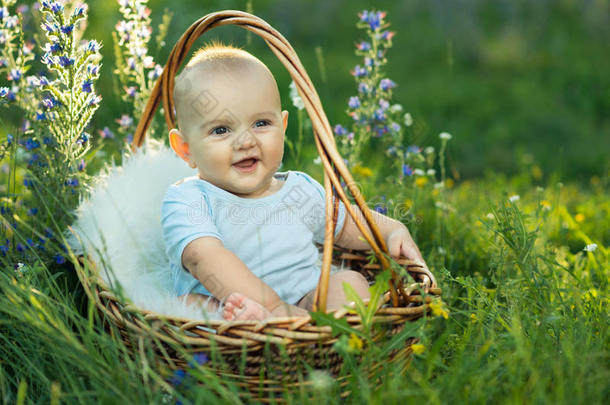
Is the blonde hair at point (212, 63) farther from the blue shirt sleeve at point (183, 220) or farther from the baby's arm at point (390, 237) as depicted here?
the baby's arm at point (390, 237)

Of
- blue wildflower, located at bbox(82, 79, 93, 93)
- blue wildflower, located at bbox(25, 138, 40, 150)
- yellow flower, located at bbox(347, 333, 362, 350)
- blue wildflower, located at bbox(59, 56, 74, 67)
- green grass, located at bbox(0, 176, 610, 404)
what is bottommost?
green grass, located at bbox(0, 176, 610, 404)

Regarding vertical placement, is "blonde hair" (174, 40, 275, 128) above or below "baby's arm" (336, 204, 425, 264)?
above

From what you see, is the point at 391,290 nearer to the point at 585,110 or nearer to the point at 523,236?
the point at 523,236

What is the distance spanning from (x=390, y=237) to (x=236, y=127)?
0.63 m

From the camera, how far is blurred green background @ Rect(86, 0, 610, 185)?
469 cm

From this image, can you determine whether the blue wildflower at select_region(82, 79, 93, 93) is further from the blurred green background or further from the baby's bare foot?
the blurred green background

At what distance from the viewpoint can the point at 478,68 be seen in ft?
21.9

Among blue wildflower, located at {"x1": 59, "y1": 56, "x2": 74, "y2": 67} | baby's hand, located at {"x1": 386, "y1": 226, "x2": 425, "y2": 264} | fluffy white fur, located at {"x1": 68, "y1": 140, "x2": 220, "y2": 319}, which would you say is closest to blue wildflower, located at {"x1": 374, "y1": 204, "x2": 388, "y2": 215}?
baby's hand, located at {"x1": 386, "y1": 226, "x2": 425, "y2": 264}

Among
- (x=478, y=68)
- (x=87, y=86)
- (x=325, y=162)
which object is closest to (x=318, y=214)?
(x=325, y=162)

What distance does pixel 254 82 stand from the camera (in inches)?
72.3

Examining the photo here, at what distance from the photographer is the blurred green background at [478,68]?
4.69 metres

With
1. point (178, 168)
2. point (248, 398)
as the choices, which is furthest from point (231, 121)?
point (248, 398)

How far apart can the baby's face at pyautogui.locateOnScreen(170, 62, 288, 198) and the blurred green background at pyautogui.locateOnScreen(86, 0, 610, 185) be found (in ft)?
4.24

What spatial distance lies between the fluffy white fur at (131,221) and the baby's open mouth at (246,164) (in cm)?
42
